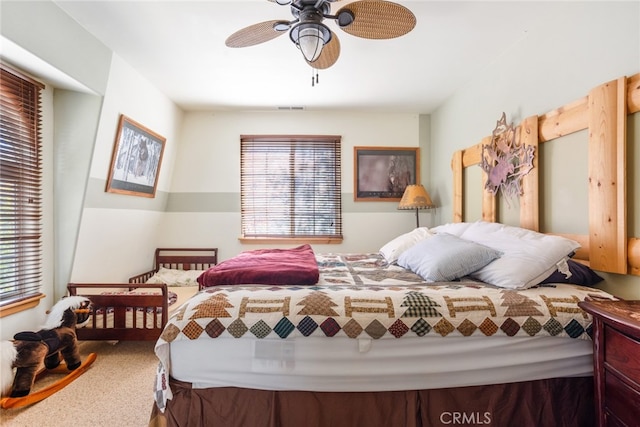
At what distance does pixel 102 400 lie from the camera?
5.97 feet

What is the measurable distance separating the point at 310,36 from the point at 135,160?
7.82ft

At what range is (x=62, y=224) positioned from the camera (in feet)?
7.98

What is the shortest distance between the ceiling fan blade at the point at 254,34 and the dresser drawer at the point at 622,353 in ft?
6.57

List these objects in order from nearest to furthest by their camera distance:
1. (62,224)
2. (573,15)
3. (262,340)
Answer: (262,340), (573,15), (62,224)

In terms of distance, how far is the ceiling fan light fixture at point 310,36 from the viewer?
1.50 meters

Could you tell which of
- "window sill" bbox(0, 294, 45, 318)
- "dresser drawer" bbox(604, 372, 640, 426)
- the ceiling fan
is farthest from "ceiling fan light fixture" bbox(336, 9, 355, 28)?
"window sill" bbox(0, 294, 45, 318)

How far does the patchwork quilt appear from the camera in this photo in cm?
129

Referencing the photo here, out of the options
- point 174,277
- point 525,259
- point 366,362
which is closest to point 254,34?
point 366,362

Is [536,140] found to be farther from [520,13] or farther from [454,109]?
[454,109]

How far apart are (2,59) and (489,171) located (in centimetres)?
363

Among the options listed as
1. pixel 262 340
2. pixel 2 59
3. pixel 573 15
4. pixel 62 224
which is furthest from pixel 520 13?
pixel 62 224

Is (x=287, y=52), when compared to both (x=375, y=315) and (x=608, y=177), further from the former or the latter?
(x=608, y=177)

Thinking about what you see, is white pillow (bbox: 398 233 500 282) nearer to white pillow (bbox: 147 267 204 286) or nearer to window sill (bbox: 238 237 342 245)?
window sill (bbox: 238 237 342 245)

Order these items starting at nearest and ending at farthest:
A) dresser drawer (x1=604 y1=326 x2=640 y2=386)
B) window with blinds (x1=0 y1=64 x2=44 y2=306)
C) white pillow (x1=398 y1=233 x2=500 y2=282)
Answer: dresser drawer (x1=604 y1=326 x2=640 y2=386)
white pillow (x1=398 y1=233 x2=500 y2=282)
window with blinds (x1=0 y1=64 x2=44 y2=306)
